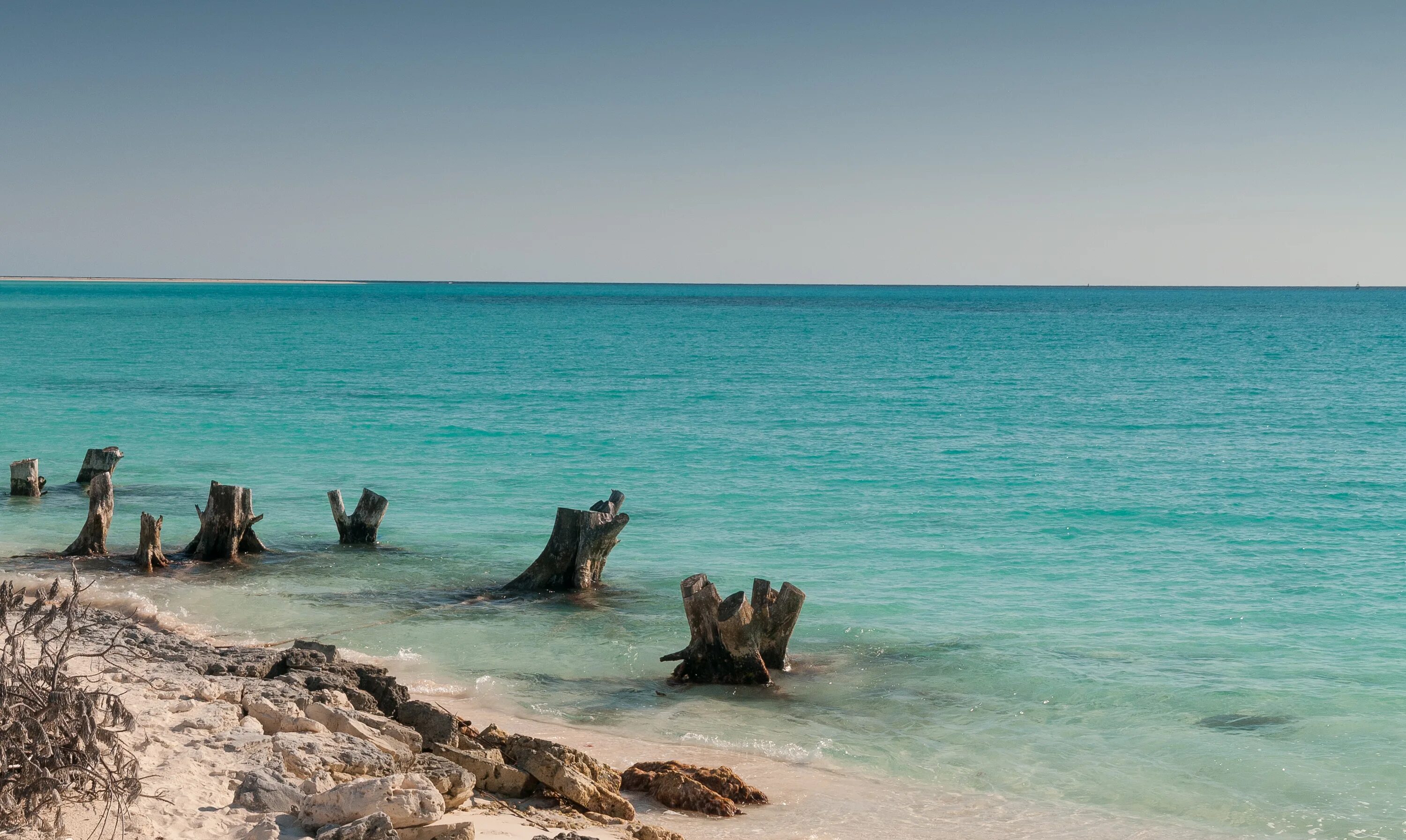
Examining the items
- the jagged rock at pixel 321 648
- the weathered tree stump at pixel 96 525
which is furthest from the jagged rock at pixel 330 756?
the weathered tree stump at pixel 96 525

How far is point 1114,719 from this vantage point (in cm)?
1051

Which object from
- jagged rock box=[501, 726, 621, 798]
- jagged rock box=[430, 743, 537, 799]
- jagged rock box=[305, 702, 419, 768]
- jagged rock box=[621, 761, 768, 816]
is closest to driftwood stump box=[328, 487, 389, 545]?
jagged rock box=[305, 702, 419, 768]

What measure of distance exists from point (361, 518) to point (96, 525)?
3562 millimetres

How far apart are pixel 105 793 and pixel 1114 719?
850 cm

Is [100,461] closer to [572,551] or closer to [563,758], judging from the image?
[572,551]

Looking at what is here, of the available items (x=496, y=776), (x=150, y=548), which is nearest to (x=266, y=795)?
(x=496, y=776)

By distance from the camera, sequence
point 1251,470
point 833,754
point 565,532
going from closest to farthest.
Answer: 1. point 833,754
2. point 565,532
3. point 1251,470

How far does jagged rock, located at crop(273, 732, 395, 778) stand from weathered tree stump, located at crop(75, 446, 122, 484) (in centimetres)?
1413

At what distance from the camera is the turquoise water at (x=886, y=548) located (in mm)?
10086

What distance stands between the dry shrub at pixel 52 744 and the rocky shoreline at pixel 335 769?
13 cm

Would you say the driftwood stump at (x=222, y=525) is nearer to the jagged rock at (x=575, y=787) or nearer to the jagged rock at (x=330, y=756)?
the jagged rock at (x=330, y=756)

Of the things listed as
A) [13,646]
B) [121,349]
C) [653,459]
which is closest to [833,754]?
[13,646]

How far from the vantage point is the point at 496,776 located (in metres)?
7.77

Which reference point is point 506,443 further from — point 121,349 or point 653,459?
point 121,349
